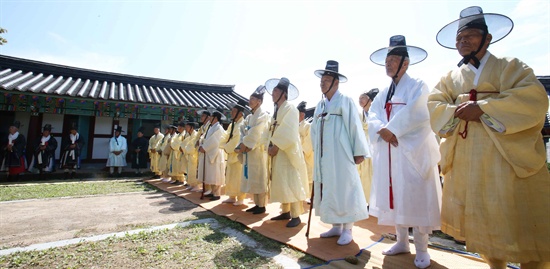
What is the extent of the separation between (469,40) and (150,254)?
390 centimetres

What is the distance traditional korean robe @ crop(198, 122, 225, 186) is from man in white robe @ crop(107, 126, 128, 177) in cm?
653

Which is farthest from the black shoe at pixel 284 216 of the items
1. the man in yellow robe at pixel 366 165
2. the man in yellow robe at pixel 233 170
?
the man in yellow robe at pixel 366 165

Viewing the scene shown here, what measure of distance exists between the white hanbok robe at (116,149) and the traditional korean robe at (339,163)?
10.6m

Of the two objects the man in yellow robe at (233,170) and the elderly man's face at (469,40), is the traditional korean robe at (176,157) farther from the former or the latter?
the elderly man's face at (469,40)

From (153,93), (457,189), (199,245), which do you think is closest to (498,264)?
(457,189)

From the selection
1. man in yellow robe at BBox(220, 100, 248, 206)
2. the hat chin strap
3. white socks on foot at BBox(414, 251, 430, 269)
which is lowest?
white socks on foot at BBox(414, 251, 430, 269)

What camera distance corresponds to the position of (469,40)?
2250 millimetres

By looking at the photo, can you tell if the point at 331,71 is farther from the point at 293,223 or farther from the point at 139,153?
the point at 139,153

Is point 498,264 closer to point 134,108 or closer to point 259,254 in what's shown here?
point 259,254

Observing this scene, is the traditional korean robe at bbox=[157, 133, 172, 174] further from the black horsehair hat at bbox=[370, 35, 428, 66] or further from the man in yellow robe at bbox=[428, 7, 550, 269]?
the man in yellow robe at bbox=[428, 7, 550, 269]

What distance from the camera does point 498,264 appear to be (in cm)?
206

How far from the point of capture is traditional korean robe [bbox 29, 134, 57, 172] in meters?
9.65

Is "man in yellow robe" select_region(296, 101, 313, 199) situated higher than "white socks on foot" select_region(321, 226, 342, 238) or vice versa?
"man in yellow robe" select_region(296, 101, 313, 199)

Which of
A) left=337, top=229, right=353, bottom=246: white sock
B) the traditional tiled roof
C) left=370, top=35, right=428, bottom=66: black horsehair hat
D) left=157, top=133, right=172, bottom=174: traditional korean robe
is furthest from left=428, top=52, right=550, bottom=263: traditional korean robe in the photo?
the traditional tiled roof
